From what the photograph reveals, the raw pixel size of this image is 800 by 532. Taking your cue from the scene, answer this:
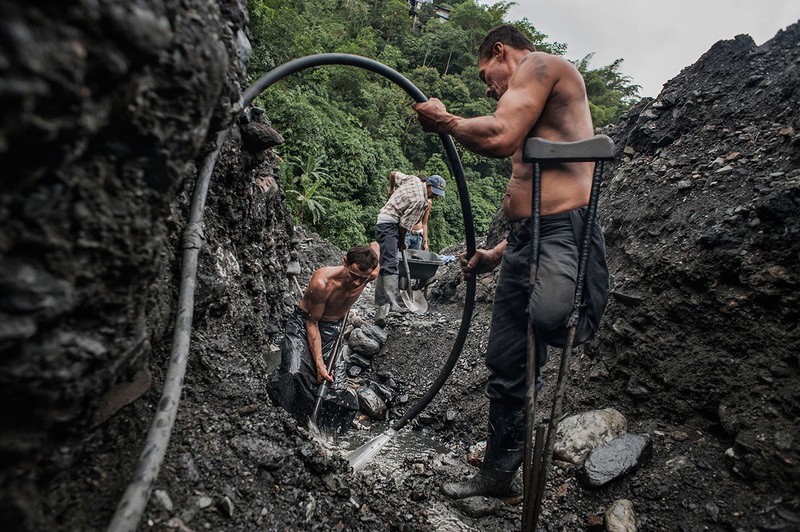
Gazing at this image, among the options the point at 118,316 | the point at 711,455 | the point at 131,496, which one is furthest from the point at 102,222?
the point at 711,455

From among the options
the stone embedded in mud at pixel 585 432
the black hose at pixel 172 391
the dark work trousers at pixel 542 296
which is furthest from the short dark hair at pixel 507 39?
the stone embedded in mud at pixel 585 432

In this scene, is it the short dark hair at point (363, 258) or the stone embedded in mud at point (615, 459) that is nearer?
the stone embedded in mud at point (615, 459)

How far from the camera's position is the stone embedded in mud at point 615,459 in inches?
87.1

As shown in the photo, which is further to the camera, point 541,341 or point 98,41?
point 541,341

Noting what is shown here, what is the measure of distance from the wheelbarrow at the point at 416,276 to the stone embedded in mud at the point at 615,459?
405 centimetres

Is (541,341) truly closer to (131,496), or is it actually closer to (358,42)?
(131,496)

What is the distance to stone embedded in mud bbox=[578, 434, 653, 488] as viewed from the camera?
7.26 feet

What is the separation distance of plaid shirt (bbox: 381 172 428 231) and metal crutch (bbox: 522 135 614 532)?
169 inches

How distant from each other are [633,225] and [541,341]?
2.03 metres

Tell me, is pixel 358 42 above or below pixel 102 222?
above

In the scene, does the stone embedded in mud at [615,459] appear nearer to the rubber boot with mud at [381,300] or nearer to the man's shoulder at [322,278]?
the man's shoulder at [322,278]

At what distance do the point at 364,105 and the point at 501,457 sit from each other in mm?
15263

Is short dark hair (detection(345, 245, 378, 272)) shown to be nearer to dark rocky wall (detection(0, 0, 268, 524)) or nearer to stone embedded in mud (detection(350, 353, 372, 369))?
stone embedded in mud (detection(350, 353, 372, 369))

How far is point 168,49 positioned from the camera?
925 mm
